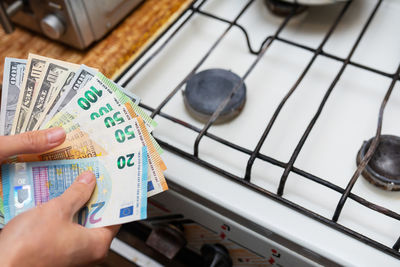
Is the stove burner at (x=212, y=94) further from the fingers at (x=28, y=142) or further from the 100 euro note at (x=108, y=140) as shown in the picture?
the fingers at (x=28, y=142)

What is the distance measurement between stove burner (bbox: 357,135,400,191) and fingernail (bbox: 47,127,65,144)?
44 centimetres

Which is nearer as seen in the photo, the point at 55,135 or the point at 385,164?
the point at 55,135

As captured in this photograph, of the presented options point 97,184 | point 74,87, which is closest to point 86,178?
point 97,184

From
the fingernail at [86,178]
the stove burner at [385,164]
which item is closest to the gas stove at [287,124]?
the stove burner at [385,164]

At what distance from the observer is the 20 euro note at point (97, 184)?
0.52m

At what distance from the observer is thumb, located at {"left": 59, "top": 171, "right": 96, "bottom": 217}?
18.8 inches

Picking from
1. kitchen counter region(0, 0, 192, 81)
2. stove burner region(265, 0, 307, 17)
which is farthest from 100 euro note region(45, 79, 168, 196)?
stove burner region(265, 0, 307, 17)

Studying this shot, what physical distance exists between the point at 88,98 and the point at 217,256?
322 mm

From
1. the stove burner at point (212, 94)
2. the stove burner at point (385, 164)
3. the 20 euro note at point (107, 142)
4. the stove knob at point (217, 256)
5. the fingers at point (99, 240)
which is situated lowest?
the stove knob at point (217, 256)

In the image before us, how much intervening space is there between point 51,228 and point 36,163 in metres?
0.11

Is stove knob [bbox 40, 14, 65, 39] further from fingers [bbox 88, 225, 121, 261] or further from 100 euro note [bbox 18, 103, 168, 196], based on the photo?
fingers [bbox 88, 225, 121, 261]

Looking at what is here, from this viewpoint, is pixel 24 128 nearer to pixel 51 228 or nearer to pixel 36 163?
pixel 36 163

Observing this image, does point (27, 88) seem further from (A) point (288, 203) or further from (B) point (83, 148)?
(A) point (288, 203)

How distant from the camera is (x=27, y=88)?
22.8 inches
